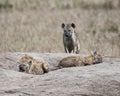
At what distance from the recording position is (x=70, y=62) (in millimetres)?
11500

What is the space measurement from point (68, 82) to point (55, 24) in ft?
42.2

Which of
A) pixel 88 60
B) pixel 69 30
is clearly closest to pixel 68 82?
pixel 88 60

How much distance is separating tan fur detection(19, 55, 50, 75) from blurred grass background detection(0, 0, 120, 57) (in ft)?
11.6

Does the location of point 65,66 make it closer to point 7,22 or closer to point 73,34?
point 73,34

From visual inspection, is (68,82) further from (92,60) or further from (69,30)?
(69,30)

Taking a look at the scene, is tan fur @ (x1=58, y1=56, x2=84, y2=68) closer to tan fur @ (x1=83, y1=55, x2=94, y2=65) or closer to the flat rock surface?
tan fur @ (x1=83, y1=55, x2=94, y2=65)

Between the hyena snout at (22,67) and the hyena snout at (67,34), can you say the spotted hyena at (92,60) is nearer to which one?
the hyena snout at (22,67)

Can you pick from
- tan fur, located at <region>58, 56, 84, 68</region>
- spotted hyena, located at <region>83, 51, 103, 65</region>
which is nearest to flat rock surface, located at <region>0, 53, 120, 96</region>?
spotted hyena, located at <region>83, 51, 103, 65</region>

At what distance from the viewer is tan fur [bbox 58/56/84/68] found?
11492 mm

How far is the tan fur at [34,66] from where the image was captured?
11320 mm

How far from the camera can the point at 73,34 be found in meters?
15.1

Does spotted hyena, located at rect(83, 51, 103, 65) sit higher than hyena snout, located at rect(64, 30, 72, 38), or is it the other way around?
hyena snout, located at rect(64, 30, 72, 38)

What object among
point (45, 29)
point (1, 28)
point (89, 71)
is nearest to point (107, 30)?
point (45, 29)

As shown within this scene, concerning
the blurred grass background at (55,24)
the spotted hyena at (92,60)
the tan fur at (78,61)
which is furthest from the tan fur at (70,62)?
the blurred grass background at (55,24)
